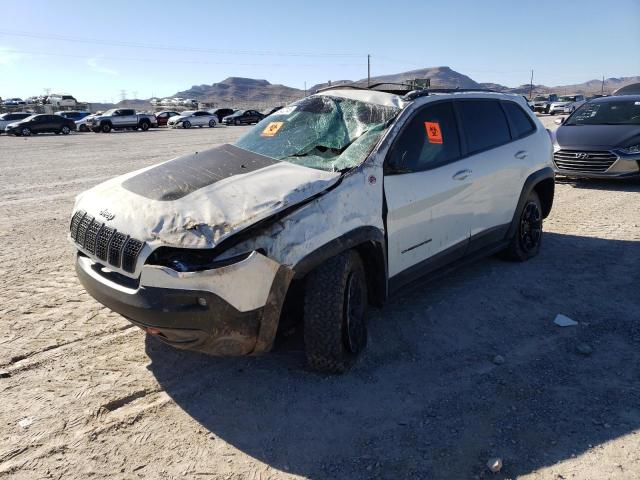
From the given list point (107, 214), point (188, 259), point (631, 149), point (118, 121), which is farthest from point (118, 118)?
point (188, 259)

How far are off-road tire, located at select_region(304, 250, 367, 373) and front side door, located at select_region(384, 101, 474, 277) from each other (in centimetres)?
46

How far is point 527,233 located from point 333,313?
3357mm

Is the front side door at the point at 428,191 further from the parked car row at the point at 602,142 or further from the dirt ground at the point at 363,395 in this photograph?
the parked car row at the point at 602,142

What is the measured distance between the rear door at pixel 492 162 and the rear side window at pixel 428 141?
8.2 inches

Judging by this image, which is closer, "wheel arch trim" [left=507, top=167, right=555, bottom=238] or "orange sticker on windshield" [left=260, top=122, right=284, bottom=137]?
"orange sticker on windshield" [left=260, top=122, right=284, bottom=137]

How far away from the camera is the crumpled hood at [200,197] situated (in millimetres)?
2869

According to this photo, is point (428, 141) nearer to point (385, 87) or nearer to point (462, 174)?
point (462, 174)

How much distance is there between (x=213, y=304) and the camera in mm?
2803

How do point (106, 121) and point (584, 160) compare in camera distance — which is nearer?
point (584, 160)

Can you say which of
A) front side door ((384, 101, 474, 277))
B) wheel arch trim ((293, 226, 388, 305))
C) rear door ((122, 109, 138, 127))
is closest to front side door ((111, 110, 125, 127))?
rear door ((122, 109, 138, 127))

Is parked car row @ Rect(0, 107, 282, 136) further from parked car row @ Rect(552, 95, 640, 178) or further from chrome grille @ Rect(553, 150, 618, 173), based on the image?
chrome grille @ Rect(553, 150, 618, 173)

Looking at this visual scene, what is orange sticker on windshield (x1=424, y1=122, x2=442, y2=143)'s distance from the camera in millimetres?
4137

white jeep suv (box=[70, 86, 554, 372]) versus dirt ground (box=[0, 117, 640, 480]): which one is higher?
white jeep suv (box=[70, 86, 554, 372])

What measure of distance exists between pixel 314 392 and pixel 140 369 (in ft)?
4.02
